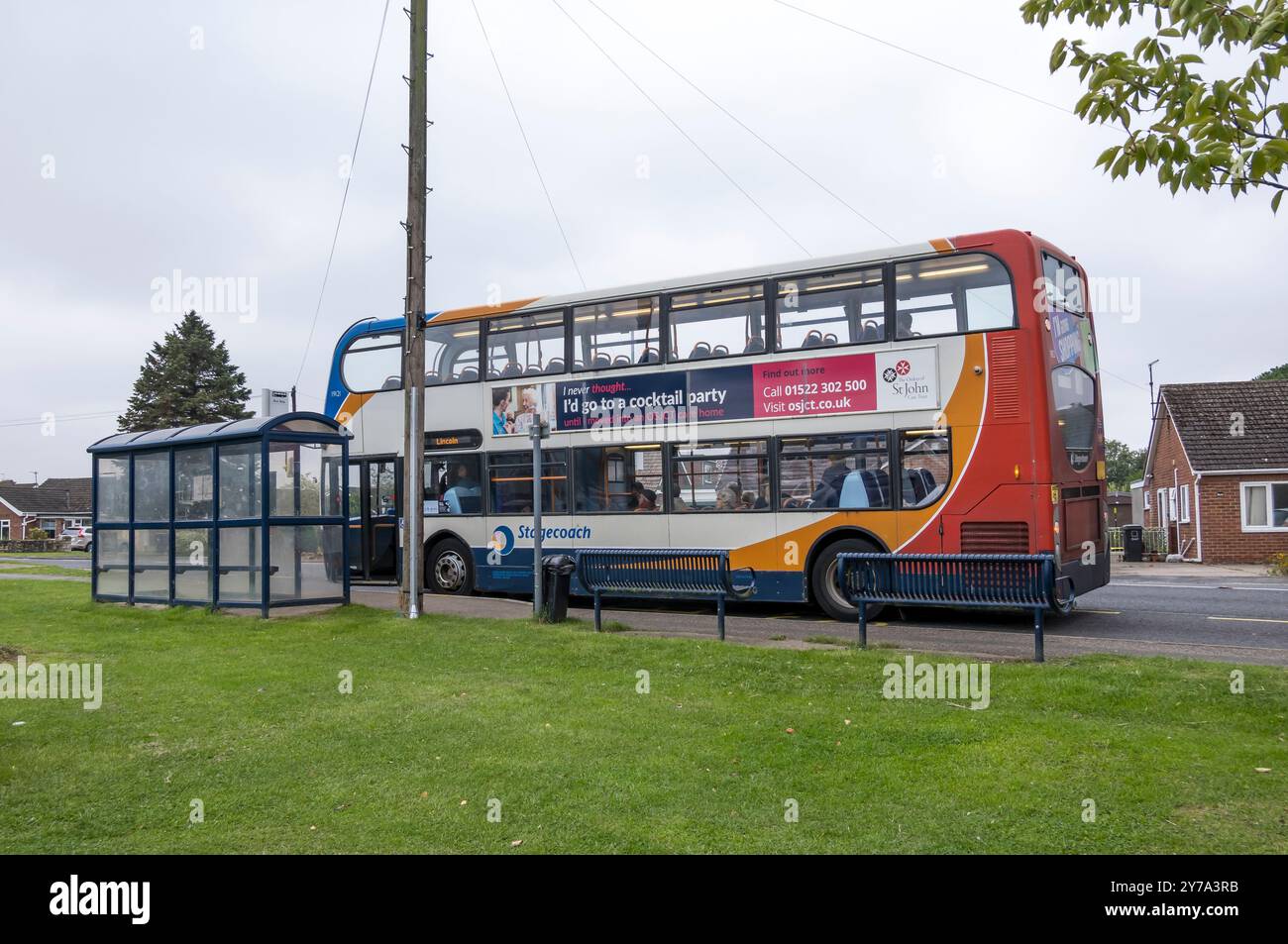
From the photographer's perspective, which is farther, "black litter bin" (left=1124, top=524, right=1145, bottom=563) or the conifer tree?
the conifer tree

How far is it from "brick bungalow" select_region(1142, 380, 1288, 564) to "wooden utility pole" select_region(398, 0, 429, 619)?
23263mm

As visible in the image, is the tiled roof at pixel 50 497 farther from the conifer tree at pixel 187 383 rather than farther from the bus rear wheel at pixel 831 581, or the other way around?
the bus rear wheel at pixel 831 581

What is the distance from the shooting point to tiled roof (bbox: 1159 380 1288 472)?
91.8 feet

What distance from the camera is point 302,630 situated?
11438 millimetres

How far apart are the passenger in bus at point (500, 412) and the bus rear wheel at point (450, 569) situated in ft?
6.64

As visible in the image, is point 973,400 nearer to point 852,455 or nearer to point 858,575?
point 852,455

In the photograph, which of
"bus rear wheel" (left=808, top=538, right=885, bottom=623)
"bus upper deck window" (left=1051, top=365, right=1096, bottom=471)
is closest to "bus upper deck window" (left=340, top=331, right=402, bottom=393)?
"bus rear wheel" (left=808, top=538, right=885, bottom=623)

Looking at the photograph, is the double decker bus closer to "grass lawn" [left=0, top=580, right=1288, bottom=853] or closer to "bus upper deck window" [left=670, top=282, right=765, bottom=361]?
"bus upper deck window" [left=670, top=282, right=765, bottom=361]

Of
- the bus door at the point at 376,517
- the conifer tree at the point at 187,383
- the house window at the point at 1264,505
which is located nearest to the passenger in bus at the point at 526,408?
the bus door at the point at 376,517

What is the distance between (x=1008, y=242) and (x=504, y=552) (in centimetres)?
842

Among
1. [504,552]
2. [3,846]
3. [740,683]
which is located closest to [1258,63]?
[740,683]

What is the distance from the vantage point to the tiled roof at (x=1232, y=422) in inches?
1101

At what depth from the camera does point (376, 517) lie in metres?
16.9

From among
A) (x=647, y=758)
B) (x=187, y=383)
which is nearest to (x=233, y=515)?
(x=647, y=758)
